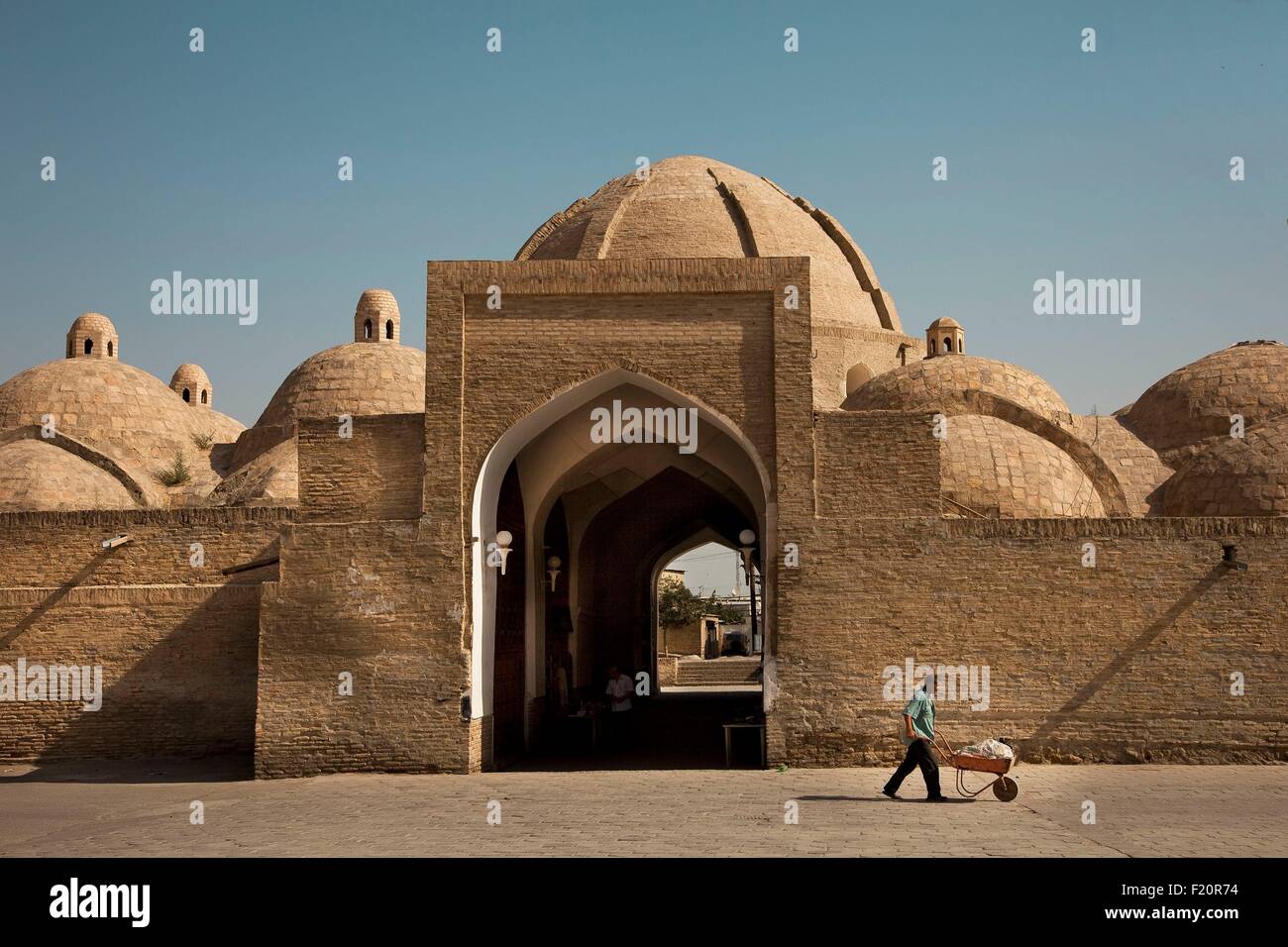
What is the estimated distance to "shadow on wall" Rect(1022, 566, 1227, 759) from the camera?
12.6 meters

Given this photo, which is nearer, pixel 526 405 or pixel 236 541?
pixel 526 405

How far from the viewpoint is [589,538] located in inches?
732

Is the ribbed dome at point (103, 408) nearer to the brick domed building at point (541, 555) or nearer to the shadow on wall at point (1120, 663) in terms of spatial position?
the brick domed building at point (541, 555)

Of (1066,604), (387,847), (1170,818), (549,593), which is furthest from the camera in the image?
(549,593)

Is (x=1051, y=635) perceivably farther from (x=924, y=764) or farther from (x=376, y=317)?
(x=376, y=317)

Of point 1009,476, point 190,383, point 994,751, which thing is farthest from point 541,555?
point 190,383

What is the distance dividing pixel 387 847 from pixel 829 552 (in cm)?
589

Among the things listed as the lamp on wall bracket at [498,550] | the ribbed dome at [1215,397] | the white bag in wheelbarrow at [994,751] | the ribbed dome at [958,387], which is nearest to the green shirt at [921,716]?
the white bag in wheelbarrow at [994,751]

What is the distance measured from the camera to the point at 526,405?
43.6 feet

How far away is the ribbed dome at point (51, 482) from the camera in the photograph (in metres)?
17.5

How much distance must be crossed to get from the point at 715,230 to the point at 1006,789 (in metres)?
12.4

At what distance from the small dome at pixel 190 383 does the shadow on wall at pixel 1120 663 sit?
896 inches
